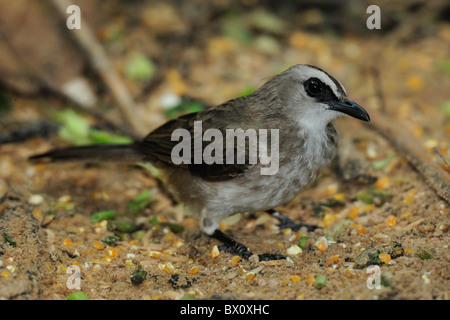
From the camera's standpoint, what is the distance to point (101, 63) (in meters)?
6.76

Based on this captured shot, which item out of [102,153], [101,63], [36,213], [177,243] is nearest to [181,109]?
[101,63]

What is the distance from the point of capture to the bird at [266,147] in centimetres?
428

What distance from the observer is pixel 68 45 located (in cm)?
694

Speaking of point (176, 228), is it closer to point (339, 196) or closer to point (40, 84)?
point (339, 196)

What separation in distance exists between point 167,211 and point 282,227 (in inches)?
47.6

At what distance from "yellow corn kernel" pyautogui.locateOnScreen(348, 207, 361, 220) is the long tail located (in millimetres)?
2063

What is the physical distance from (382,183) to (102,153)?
2.78m

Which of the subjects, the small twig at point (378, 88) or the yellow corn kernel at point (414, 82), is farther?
the yellow corn kernel at point (414, 82)

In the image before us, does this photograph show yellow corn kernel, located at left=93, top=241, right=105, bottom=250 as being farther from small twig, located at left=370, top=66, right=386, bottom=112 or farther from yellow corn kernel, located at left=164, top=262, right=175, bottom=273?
small twig, located at left=370, top=66, right=386, bottom=112

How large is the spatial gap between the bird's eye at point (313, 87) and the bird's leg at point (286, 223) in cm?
121

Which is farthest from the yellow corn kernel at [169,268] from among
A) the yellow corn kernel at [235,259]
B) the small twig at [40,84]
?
the small twig at [40,84]

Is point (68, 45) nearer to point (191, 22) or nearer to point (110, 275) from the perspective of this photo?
point (191, 22)

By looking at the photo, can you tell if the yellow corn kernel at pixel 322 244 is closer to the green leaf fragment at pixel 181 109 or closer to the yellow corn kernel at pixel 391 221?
the yellow corn kernel at pixel 391 221

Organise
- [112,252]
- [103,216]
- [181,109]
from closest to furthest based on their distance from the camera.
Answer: [112,252] → [103,216] → [181,109]
